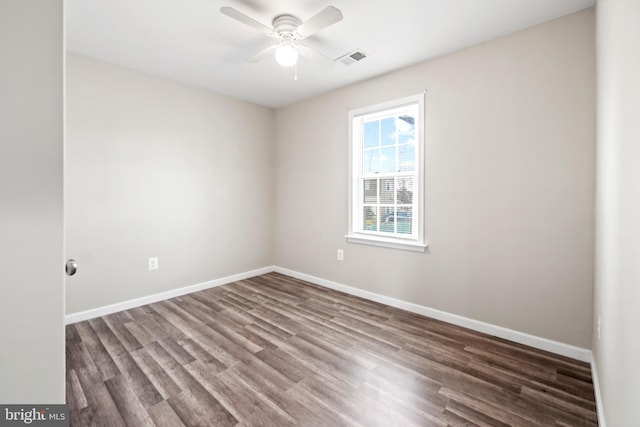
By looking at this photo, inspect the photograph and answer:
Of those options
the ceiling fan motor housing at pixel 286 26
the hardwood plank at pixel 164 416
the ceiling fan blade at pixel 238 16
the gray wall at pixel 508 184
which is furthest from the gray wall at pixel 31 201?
the gray wall at pixel 508 184

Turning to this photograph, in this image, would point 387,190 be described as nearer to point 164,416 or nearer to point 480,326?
point 480,326

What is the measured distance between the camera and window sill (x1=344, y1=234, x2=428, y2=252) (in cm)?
304

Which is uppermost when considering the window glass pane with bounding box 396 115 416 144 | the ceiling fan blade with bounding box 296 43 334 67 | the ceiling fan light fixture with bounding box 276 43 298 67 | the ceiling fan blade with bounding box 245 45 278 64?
the ceiling fan blade with bounding box 296 43 334 67

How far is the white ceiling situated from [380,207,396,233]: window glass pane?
1539mm

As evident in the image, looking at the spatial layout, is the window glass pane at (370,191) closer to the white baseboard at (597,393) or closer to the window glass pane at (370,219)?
the window glass pane at (370,219)

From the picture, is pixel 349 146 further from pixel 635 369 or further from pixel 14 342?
pixel 14 342

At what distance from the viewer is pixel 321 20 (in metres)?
1.94

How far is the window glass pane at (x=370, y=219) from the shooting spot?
3523mm

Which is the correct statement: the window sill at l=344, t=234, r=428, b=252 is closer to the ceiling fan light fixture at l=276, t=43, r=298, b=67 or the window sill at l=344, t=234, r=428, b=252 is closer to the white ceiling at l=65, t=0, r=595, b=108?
the white ceiling at l=65, t=0, r=595, b=108

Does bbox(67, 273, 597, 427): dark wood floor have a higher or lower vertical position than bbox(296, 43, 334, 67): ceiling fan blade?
lower

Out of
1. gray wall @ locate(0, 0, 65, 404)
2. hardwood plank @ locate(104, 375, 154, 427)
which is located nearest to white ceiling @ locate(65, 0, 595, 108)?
gray wall @ locate(0, 0, 65, 404)

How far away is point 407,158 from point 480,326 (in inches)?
71.0

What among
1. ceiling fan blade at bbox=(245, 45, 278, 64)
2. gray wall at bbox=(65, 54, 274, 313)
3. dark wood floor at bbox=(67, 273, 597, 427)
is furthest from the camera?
gray wall at bbox=(65, 54, 274, 313)

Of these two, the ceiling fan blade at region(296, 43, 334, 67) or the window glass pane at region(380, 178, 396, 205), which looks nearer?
the ceiling fan blade at region(296, 43, 334, 67)
